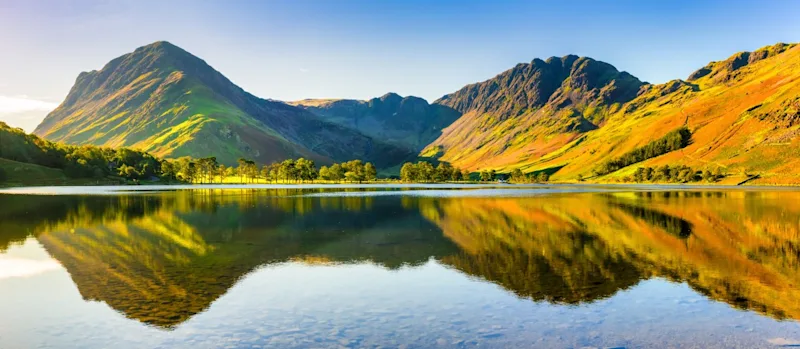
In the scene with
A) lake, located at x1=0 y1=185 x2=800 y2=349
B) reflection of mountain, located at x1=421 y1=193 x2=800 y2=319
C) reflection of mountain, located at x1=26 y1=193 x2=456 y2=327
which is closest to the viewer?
lake, located at x1=0 y1=185 x2=800 y2=349

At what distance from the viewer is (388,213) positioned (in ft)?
256

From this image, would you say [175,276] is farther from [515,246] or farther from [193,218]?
[193,218]

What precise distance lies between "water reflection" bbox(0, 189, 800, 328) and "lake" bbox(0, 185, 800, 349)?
193mm

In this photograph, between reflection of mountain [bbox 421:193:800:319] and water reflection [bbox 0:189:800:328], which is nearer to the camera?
water reflection [bbox 0:189:800:328]

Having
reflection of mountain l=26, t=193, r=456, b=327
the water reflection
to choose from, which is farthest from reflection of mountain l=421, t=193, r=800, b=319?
reflection of mountain l=26, t=193, r=456, b=327

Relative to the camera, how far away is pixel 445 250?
41938 mm

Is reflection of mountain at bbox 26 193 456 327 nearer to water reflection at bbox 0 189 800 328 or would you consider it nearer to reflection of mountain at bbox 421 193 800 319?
water reflection at bbox 0 189 800 328

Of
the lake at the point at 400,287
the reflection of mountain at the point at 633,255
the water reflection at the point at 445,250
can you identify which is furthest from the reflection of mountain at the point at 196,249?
the reflection of mountain at the point at 633,255

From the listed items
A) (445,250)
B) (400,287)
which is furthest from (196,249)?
(400,287)

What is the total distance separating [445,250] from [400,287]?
14.0 meters

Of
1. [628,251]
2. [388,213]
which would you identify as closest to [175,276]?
[628,251]

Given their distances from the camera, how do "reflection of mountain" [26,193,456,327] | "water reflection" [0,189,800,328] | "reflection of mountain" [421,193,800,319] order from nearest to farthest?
"reflection of mountain" [26,193,456,327] → "water reflection" [0,189,800,328] → "reflection of mountain" [421,193,800,319]

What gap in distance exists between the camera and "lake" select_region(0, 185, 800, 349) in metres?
19.6

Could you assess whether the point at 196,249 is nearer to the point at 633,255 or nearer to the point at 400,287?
the point at 400,287
